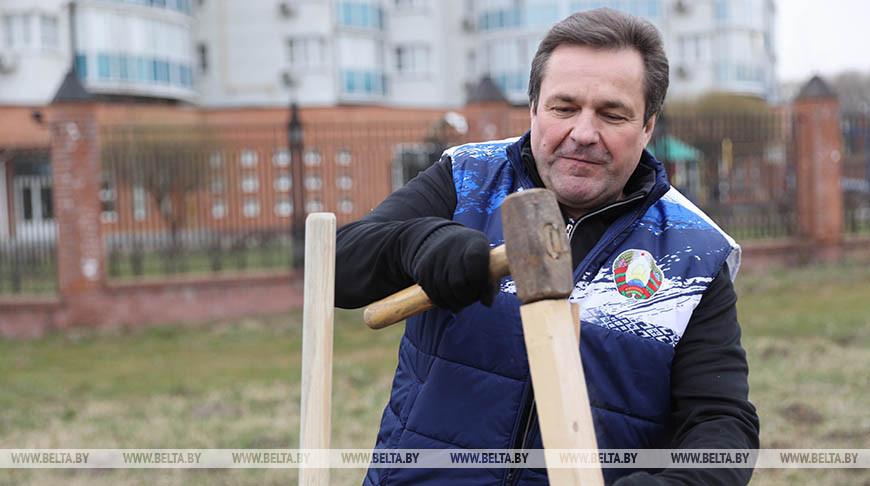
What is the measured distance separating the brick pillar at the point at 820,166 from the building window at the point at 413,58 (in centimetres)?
2346

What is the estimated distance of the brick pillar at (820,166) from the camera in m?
13.3

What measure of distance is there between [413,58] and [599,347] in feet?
114

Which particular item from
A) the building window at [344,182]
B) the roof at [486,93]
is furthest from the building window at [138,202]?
the roof at [486,93]

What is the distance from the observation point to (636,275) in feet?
6.18

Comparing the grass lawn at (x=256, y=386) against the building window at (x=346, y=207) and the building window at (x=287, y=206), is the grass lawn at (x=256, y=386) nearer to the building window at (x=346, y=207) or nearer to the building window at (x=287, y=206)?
the building window at (x=287, y=206)

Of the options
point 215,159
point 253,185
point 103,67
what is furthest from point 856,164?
point 103,67

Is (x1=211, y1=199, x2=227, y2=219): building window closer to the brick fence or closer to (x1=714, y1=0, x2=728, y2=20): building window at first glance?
the brick fence

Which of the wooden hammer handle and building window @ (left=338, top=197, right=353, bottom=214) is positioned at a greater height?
the wooden hammer handle

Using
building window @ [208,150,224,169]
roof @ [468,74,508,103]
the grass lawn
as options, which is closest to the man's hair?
the grass lawn

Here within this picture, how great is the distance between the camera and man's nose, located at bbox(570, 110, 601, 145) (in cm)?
183

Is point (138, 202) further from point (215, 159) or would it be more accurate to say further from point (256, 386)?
point (256, 386)

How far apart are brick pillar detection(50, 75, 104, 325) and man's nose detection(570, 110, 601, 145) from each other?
9.96 meters

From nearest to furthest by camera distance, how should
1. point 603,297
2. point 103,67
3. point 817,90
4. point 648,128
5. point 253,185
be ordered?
1. point 603,297
2. point 648,128
3. point 817,90
4. point 253,185
5. point 103,67

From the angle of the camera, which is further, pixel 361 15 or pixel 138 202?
pixel 361 15
